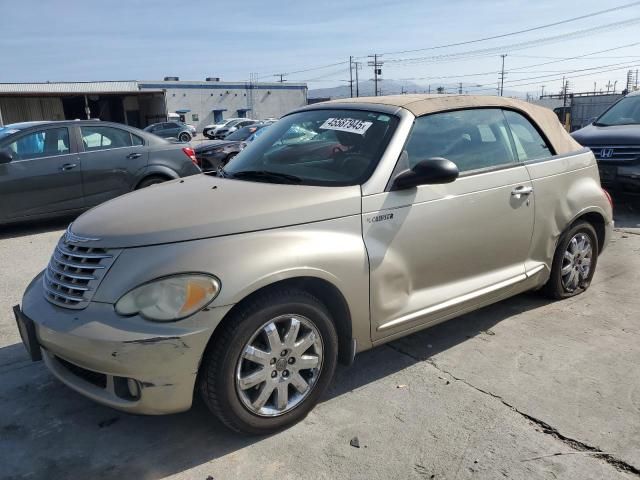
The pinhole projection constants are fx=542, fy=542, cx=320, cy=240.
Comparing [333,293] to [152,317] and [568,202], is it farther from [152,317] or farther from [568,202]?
[568,202]

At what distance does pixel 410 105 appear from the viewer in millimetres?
3566

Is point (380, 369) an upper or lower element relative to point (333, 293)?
lower

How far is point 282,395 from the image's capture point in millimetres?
2814

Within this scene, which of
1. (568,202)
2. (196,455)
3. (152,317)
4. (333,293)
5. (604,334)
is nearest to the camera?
(152,317)

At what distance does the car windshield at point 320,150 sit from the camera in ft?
10.8

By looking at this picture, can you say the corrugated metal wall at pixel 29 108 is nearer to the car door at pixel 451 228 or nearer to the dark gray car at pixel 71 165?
the dark gray car at pixel 71 165

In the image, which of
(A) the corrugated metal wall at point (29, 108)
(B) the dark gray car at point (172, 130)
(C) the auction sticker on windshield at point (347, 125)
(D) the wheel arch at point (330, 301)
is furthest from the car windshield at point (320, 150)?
(A) the corrugated metal wall at point (29, 108)

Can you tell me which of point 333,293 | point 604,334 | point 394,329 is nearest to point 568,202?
point 604,334

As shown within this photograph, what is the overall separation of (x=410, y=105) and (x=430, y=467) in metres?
2.20

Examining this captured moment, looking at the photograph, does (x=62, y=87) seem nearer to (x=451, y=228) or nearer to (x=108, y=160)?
(x=108, y=160)

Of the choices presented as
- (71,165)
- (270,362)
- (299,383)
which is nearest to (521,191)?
(299,383)

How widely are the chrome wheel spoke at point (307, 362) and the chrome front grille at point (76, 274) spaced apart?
1070mm

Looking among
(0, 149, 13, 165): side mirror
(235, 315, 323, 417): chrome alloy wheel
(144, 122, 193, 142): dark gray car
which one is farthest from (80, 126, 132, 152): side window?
(144, 122, 193, 142): dark gray car

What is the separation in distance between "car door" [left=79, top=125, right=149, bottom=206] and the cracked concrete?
3.99 metres
